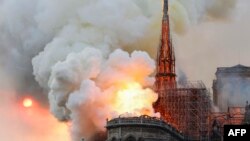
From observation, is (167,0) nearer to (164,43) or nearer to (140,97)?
(164,43)

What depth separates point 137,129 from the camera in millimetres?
107250

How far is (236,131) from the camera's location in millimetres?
25953

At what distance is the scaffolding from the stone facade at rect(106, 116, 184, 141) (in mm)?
11320

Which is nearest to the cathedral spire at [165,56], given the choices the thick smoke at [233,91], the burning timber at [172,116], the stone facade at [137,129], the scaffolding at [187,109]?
the burning timber at [172,116]

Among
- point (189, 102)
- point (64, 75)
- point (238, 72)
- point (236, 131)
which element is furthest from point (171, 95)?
point (236, 131)

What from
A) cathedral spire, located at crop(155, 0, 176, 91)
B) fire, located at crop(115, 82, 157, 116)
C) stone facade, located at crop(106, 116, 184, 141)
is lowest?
stone facade, located at crop(106, 116, 184, 141)

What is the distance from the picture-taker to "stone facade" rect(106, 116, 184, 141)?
350ft

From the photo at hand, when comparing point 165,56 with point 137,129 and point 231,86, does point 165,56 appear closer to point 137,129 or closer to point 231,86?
point 137,129

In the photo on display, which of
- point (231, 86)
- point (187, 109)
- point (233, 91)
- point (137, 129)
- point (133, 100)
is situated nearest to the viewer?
point (137, 129)

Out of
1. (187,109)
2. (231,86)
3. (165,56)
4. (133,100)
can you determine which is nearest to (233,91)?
(231,86)

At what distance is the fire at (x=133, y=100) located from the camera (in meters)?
109

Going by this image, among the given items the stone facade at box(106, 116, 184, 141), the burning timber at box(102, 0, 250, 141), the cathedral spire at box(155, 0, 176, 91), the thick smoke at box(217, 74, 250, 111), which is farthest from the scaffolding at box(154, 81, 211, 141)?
the thick smoke at box(217, 74, 250, 111)

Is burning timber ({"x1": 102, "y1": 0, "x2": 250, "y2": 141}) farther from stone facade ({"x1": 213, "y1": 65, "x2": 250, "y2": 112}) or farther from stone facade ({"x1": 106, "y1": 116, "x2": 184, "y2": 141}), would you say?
stone facade ({"x1": 213, "y1": 65, "x2": 250, "y2": 112})

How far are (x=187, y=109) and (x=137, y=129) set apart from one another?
53.6 ft
